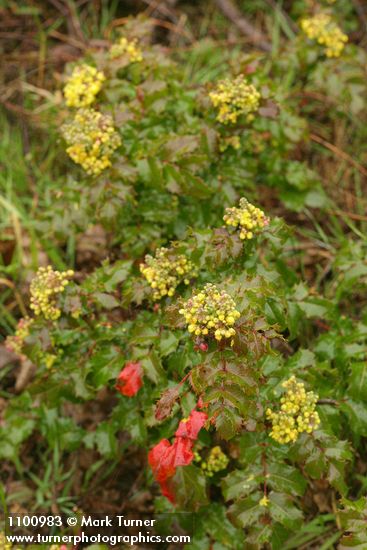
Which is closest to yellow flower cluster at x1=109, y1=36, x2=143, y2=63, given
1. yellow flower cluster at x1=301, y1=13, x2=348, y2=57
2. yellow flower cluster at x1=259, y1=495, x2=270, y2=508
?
yellow flower cluster at x1=301, y1=13, x2=348, y2=57

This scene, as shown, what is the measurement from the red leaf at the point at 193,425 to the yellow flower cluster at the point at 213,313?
1.38ft

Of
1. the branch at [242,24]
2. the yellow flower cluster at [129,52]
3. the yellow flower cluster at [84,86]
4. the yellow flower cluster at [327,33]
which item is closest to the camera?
the yellow flower cluster at [84,86]

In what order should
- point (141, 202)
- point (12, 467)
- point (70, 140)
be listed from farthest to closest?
1. point (12, 467)
2. point (141, 202)
3. point (70, 140)

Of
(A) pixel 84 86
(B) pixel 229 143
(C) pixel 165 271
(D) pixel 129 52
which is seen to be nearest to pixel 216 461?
(C) pixel 165 271

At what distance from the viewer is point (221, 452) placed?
2.81 meters

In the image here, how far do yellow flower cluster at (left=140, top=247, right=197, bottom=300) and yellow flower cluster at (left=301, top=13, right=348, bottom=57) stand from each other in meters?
1.94

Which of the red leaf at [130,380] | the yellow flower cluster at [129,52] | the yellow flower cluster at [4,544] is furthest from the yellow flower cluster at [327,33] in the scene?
the yellow flower cluster at [4,544]

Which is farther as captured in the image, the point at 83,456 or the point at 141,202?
the point at 83,456

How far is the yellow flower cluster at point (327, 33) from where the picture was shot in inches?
139

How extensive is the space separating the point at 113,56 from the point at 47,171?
134 centimetres

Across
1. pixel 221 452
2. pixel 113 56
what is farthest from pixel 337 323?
pixel 113 56

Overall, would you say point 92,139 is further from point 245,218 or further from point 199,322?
point 199,322

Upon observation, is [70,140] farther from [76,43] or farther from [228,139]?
[76,43]

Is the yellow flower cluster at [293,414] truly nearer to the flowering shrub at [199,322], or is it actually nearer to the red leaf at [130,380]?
the flowering shrub at [199,322]
